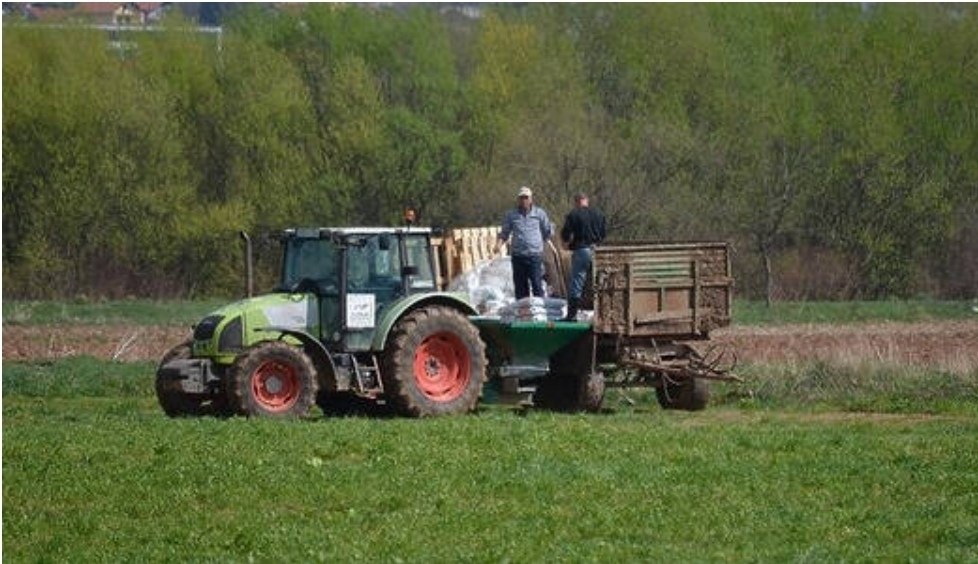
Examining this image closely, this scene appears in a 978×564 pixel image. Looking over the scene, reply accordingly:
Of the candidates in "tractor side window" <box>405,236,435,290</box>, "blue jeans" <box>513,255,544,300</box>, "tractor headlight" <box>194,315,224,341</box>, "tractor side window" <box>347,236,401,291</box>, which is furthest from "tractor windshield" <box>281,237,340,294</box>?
"blue jeans" <box>513,255,544,300</box>

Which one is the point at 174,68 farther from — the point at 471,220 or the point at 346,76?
the point at 471,220

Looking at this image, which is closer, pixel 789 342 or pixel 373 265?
pixel 373 265

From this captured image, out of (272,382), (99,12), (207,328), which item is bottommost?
(272,382)

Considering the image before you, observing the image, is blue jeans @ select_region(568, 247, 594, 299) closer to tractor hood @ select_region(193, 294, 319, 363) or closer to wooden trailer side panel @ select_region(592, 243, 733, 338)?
wooden trailer side panel @ select_region(592, 243, 733, 338)

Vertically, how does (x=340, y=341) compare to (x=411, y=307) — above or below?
below

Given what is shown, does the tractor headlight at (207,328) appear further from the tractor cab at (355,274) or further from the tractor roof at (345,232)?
the tractor roof at (345,232)

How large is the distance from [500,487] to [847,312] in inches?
1261

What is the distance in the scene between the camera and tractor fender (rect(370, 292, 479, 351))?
2470 centimetres

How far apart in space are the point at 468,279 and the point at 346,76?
37.1 metres

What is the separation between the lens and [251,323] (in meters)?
24.6

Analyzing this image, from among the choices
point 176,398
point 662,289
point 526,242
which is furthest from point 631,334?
point 176,398

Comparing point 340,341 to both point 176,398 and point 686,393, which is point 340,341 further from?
point 686,393

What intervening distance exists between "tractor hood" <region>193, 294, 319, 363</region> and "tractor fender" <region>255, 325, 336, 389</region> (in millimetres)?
53

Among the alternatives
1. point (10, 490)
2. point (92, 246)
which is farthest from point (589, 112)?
point (10, 490)
